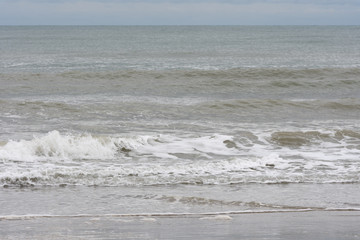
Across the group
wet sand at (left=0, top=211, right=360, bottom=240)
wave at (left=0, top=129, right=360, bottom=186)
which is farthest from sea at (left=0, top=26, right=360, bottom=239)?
wet sand at (left=0, top=211, right=360, bottom=240)

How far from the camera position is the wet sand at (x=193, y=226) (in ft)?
18.3

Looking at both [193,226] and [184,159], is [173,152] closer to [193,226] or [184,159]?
[184,159]

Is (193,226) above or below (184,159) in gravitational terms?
above

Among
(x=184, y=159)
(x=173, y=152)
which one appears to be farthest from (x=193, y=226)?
(x=173, y=152)

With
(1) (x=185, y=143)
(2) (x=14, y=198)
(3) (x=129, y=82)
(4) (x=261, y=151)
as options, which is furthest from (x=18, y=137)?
(3) (x=129, y=82)

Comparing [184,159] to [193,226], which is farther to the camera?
[184,159]

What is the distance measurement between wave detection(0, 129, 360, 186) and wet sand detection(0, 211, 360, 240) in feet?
6.49

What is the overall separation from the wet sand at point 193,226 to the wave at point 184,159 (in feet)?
6.49

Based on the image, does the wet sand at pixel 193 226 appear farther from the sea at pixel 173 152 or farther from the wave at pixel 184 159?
the wave at pixel 184 159

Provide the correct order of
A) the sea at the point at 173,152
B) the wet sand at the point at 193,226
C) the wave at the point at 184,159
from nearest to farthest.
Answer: the wet sand at the point at 193,226
the sea at the point at 173,152
the wave at the point at 184,159

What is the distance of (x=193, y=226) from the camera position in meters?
5.97

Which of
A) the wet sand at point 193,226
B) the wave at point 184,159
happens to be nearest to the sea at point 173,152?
the wave at point 184,159

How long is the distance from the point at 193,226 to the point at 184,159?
4.04 meters

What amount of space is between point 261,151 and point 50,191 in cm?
482
